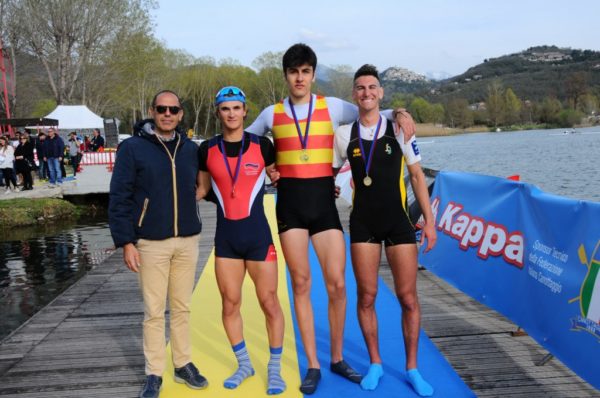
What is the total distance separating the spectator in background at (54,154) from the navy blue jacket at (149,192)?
53.3 feet

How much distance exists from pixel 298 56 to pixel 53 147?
16668 millimetres

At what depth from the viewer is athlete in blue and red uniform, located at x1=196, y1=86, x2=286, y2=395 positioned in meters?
3.55

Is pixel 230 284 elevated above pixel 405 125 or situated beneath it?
situated beneath

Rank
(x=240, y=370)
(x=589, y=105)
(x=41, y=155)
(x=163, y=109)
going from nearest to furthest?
1. (x=163, y=109)
2. (x=240, y=370)
3. (x=41, y=155)
4. (x=589, y=105)

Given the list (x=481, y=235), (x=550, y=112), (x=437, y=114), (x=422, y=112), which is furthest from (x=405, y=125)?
(x=422, y=112)

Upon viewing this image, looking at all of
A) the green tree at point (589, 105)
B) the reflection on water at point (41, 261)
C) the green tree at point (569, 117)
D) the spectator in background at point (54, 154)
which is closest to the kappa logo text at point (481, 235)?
the reflection on water at point (41, 261)

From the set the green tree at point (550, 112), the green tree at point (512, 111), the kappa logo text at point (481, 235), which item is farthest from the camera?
the green tree at point (512, 111)

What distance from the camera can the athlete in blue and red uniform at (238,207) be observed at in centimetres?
355

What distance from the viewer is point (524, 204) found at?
4.57 metres

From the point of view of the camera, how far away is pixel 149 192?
3471 mm

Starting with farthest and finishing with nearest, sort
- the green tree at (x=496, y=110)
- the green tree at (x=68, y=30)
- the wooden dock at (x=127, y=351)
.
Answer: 1. the green tree at (x=496, y=110)
2. the green tree at (x=68, y=30)
3. the wooden dock at (x=127, y=351)

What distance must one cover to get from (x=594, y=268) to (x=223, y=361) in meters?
2.78

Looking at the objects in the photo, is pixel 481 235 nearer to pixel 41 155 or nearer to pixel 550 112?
pixel 41 155

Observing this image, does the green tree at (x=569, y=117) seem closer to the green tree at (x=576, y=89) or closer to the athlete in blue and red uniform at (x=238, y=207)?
the green tree at (x=576, y=89)
